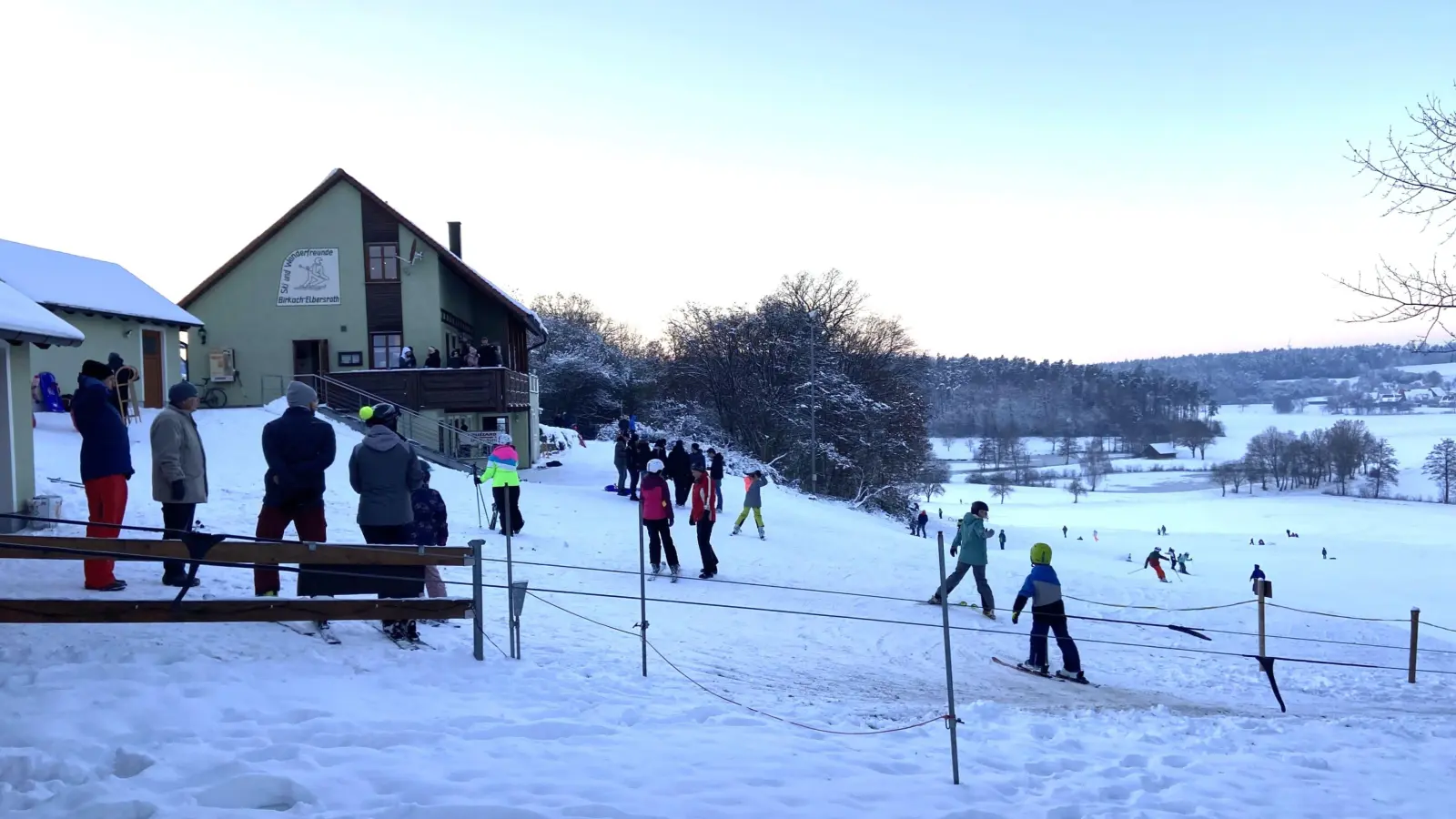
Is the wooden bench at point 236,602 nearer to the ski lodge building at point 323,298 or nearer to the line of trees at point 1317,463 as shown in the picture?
the ski lodge building at point 323,298

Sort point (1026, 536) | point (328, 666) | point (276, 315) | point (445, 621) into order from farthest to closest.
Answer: point (1026, 536), point (276, 315), point (445, 621), point (328, 666)

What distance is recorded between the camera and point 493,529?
52.5 ft

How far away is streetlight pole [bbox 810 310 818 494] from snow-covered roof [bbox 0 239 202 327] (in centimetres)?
2603

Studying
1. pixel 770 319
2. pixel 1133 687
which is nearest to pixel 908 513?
pixel 770 319

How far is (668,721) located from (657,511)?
666cm

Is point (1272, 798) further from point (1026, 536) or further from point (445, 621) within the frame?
point (1026, 536)

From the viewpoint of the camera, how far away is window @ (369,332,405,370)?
27141 mm

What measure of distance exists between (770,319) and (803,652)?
4300 cm

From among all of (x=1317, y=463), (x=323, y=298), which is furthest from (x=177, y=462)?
(x=1317, y=463)

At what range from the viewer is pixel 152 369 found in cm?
2302

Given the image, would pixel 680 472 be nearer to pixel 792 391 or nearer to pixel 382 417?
pixel 382 417

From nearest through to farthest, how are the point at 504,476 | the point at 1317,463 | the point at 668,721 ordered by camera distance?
the point at 668,721, the point at 504,476, the point at 1317,463

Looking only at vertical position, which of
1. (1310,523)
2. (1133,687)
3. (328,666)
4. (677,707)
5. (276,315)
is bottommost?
(1310,523)

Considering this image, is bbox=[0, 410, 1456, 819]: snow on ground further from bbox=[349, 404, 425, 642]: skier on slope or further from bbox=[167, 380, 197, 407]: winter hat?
bbox=[167, 380, 197, 407]: winter hat
